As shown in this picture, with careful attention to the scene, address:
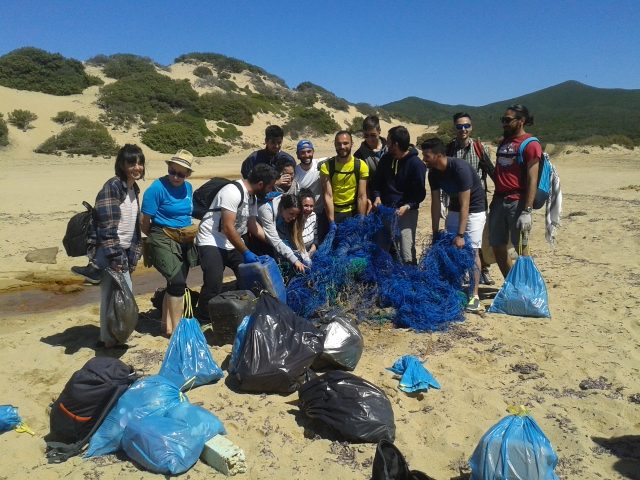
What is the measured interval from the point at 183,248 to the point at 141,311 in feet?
4.46

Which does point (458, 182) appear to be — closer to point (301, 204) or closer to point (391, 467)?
point (301, 204)

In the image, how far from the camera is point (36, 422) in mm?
3492

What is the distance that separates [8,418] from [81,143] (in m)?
17.8

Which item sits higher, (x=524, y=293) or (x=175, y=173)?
(x=175, y=173)

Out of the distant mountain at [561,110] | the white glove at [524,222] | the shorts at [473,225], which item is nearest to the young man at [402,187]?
the shorts at [473,225]

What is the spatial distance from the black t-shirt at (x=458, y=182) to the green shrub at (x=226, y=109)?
2347 cm

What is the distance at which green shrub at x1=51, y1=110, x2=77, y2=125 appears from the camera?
72.9ft

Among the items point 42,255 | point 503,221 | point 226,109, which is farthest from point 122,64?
point 503,221

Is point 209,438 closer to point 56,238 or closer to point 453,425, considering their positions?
point 453,425

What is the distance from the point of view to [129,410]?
312 cm

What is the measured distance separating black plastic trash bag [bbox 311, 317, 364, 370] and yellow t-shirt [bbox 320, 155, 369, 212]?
1496 millimetres

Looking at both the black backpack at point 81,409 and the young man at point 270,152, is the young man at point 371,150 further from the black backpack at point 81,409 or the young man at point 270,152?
the black backpack at point 81,409

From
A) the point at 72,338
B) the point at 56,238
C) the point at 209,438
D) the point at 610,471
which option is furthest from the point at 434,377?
the point at 56,238

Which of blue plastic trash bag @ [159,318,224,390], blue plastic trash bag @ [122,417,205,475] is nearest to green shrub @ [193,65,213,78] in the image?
blue plastic trash bag @ [159,318,224,390]
